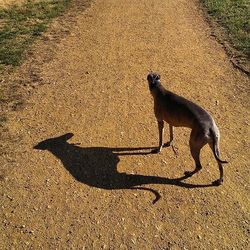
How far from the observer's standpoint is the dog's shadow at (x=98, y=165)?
7891mm

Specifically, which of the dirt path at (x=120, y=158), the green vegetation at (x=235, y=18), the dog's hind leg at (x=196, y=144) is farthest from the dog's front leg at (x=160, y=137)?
the green vegetation at (x=235, y=18)

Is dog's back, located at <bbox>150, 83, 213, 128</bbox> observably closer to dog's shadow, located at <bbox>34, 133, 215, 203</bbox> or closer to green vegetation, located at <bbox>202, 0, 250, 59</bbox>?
dog's shadow, located at <bbox>34, 133, 215, 203</bbox>

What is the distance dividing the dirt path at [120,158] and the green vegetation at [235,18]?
0.70 metres

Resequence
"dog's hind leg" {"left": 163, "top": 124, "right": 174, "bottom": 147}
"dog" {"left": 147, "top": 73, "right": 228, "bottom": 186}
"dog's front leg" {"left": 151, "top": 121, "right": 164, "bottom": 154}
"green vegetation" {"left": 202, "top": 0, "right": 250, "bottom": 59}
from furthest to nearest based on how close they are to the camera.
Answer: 1. "green vegetation" {"left": 202, "top": 0, "right": 250, "bottom": 59}
2. "dog's hind leg" {"left": 163, "top": 124, "right": 174, "bottom": 147}
3. "dog's front leg" {"left": 151, "top": 121, "right": 164, "bottom": 154}
4. "dog" {"left": 147, "top": 73, "right": 228, "bottom": 186}

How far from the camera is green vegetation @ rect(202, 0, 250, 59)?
12812 mm

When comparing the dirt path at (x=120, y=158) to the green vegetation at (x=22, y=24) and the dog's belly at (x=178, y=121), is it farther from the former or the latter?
the green vegetation at (x=22, y=24)

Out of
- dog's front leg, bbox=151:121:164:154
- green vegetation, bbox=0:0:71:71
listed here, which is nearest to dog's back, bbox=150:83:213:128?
dog's front leg, bbox=151:121:164:154

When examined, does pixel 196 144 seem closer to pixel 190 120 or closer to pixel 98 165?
pixel 190 120

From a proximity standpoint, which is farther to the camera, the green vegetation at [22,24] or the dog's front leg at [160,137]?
the green vegetation at [22,24]

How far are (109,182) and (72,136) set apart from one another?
5.55 ft

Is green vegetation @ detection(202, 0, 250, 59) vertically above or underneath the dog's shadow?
underneath

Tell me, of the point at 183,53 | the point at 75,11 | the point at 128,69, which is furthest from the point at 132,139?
the point at 75,11

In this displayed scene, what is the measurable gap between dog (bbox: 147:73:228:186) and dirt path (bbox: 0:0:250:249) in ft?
1.79

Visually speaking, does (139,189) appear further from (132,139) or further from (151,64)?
(151,64)
